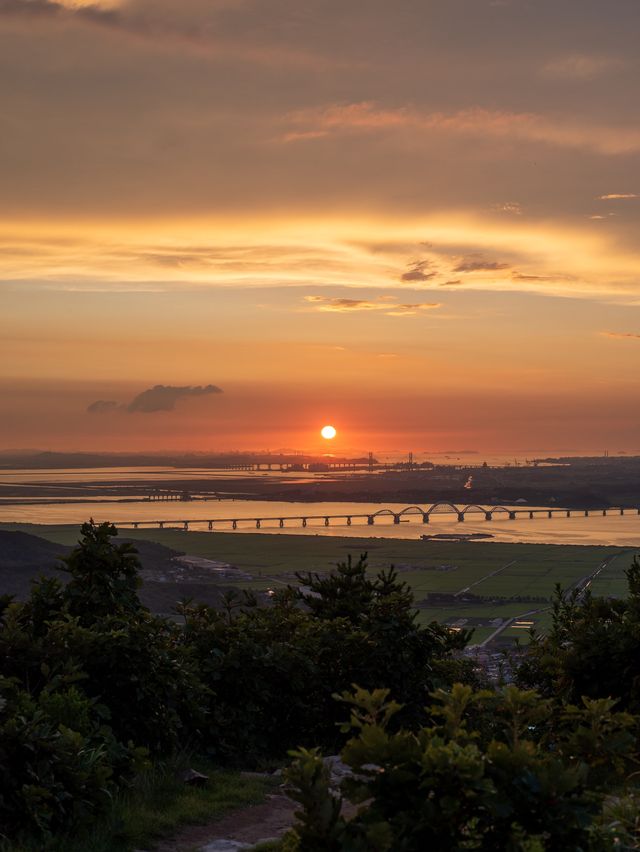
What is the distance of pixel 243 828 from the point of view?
10.9 meters

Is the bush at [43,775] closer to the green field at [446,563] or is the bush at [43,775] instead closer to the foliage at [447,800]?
the foliage at [447,800]

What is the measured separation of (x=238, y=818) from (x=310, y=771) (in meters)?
6.14

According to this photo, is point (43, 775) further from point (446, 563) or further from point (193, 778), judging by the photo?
point (446, 563)

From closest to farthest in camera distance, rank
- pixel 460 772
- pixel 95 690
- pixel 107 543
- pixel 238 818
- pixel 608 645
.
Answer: pixel 460 772 → pixel 238 818 → pixel 95 690 → pixel 608 645 → pixel 107 543

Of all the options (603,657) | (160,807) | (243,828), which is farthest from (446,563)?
(243,828)

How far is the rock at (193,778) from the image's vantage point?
12.4m

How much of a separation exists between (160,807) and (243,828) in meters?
1.13

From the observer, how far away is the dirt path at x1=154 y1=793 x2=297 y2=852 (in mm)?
10172

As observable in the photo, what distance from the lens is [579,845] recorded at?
18.6 feet

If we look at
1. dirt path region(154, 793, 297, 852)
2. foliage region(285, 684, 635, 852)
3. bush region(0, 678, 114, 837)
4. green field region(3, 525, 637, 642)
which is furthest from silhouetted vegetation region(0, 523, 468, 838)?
green field region(3, 525, 637, 642)

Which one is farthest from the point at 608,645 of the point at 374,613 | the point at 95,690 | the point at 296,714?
the point at 95,690

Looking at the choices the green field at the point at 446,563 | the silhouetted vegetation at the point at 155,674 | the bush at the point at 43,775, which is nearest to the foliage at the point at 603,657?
the silhouetted vegetation at the point at 155,674

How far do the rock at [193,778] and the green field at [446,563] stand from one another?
2403 inches

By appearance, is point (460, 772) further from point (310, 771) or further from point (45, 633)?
point (45, 633)
